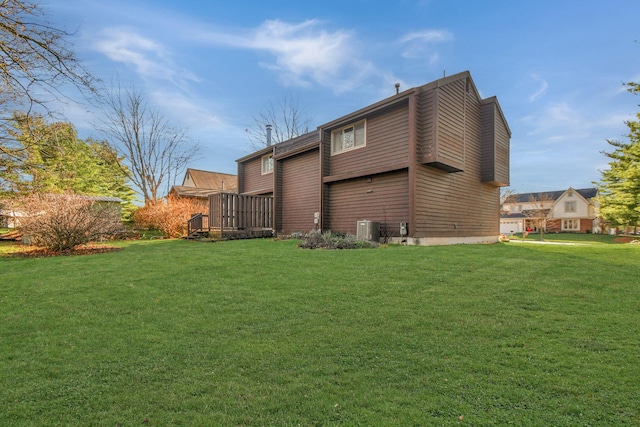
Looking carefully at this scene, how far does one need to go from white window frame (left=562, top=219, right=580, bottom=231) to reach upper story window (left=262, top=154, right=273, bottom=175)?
138 ft

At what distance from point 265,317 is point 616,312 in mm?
4394

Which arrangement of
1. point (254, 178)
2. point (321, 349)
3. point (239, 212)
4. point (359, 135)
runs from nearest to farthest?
point (321, 349) → point (359, 135) → point (239, 212) → point (254, 178)

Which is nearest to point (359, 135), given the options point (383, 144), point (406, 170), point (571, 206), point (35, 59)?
point (383, 144)

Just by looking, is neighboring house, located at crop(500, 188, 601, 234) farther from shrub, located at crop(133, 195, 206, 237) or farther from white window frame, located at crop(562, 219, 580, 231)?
shrub, located at crop(133, 195, 206, 237)

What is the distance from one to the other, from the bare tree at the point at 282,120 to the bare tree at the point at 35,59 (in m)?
23.7

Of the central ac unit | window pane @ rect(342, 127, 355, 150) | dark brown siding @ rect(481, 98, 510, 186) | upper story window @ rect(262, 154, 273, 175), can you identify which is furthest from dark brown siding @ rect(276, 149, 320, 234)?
dark brown siding @ rect(481, 98, 510, 186)

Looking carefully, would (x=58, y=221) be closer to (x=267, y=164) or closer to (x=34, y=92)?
(x=34, y=92)

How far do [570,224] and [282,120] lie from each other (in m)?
40.2

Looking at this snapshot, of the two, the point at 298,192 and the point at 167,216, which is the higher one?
the point at 298,192

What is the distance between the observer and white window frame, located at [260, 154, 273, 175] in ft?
60.2

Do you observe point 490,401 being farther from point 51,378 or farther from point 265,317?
point 51,378

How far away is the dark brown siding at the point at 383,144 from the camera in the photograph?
35.7 feet

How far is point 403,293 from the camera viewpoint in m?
4.47

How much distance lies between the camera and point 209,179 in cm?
3669
